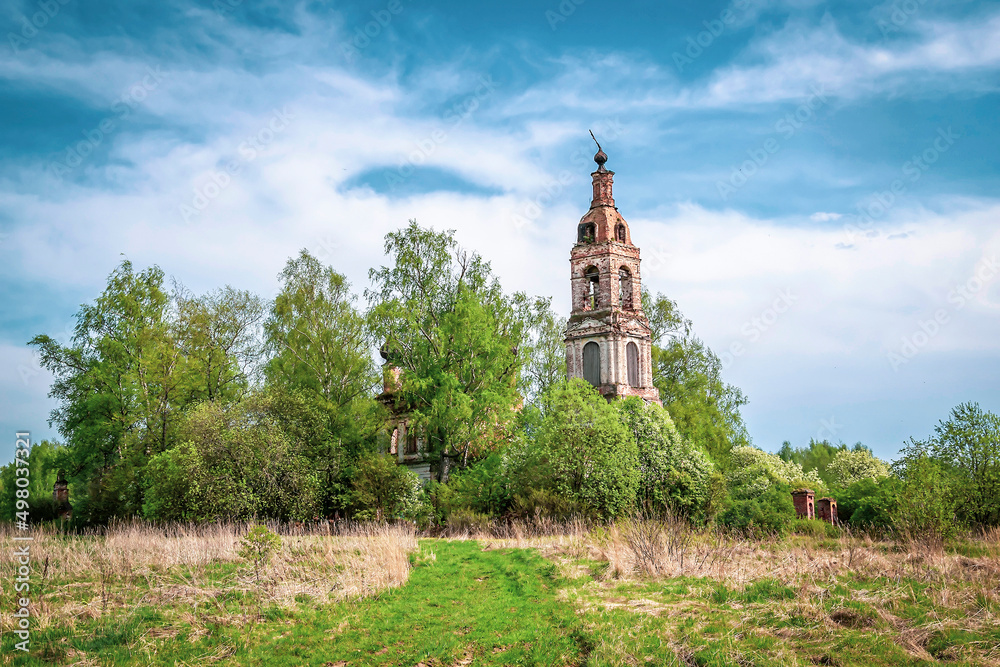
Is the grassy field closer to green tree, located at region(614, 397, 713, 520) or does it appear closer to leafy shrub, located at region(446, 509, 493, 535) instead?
leafy shrub, located at region(446, 509, 493, 535)

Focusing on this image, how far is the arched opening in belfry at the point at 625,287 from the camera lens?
4512cm

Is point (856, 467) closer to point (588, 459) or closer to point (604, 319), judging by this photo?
point (604, 319)

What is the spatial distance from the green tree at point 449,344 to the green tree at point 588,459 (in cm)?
569

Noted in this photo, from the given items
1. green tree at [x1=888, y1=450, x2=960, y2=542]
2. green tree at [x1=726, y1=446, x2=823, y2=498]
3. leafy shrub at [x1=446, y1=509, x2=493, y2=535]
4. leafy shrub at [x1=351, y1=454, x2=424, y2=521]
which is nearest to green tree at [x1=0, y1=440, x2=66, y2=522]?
leafy shrub at [x1=351, y1=454, x2=424, y2=521]

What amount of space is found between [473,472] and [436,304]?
9933 millimetres

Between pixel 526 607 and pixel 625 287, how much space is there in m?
33.8

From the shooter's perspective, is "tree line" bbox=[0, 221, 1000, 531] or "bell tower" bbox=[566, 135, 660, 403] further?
"bell tower" bbox=[566, 135, 660, 403]

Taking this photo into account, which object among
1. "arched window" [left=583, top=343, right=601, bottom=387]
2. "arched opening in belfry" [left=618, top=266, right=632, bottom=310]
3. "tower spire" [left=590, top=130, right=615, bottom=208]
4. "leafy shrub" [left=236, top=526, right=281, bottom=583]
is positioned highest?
"tower spire" [left=590, top=130, right=615, bottom=208]

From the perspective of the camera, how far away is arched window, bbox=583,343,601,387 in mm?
43469

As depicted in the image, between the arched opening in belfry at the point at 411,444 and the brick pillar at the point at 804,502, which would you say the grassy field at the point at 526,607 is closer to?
the brick pillar at the point at 804,502

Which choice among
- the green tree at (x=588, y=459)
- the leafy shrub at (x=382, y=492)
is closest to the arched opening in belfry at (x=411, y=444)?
the leafy shrub at (x=382, y=492)

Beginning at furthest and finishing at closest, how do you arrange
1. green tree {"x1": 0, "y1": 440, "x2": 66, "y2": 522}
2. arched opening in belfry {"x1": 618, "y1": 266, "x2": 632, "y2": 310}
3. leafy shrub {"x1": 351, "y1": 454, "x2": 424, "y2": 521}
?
1. arched opening in belfry {"x1": 618, "y1": 266, "x2": 632, "y2": 310}
2. green tree {"x1": 0, "y1": 440, "x2": 66, "y2": 522}
3. leafy shrub {"x1": 351, "y1": 454, "x2": 424, "y2": 521}

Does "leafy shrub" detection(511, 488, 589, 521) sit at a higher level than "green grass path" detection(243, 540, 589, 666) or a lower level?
higher

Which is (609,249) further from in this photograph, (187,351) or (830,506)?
(187,351)
